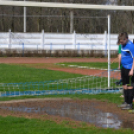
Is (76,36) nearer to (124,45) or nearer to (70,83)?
(70,83)

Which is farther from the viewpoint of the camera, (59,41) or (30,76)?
(59,41)

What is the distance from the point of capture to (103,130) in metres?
5.68

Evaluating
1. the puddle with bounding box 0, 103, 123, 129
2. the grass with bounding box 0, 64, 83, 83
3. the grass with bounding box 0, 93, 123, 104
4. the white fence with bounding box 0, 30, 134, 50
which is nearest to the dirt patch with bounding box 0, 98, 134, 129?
the puddle with bounding box 0, 103, 123, 129

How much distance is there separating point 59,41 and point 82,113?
1273 inches

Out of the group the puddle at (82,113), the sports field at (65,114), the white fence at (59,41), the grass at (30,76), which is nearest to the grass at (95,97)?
the sports field at (65,114)

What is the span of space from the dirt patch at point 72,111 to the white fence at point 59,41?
29.4 m

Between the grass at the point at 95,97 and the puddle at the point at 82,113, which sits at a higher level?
the grass at the point at 95,97

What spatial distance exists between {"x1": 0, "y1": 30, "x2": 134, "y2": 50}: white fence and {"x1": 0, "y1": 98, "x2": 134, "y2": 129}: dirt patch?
96.5 ft

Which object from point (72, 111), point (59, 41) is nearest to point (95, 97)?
point (72, 111)

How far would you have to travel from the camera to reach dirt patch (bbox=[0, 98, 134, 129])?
6.50m

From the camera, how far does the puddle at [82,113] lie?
6.34m

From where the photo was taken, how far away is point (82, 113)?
23.5ft

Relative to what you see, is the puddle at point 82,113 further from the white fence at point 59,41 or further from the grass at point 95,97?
the white fence at point 59,41

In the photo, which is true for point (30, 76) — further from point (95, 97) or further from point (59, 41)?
point (59, 41)
